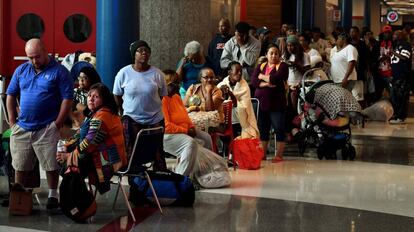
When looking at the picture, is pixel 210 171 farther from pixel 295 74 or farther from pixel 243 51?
pixel 295 74

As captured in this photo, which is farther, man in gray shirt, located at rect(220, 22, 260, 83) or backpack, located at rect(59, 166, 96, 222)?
man in gray shirt, located at rect(220, 22, 260, 83)

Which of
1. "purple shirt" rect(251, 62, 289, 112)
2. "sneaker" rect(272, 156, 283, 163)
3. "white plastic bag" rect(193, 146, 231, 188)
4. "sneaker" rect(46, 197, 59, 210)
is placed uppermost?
"purple shirt" rect(251, 62, 289, 112)

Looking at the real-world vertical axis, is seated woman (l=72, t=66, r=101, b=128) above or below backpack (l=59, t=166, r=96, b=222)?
above

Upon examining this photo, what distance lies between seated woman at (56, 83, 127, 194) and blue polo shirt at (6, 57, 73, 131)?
35cm

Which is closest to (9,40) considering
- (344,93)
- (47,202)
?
(344,93)

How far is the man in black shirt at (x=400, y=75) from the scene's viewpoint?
18844mm

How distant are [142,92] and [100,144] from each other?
145 centimetres

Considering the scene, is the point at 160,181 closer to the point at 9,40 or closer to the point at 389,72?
the point at 9,40

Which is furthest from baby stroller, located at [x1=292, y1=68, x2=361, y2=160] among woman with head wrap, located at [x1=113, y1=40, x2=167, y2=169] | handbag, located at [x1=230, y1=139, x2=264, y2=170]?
woman with head wrap, located at [x1=113, y1=40, x2=167, y2=169]

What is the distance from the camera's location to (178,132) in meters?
9.49

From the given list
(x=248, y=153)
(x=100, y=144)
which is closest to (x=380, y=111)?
(x=248, y=153)

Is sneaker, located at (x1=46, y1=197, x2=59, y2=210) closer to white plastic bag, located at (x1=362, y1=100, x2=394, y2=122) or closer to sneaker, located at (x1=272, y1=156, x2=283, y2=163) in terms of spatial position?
sneaker, located at (x1=272, y1=156, x2=283, y2=163)

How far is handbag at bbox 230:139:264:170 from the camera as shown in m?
11.1

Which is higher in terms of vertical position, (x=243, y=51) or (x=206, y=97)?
(x=243, y=51)
